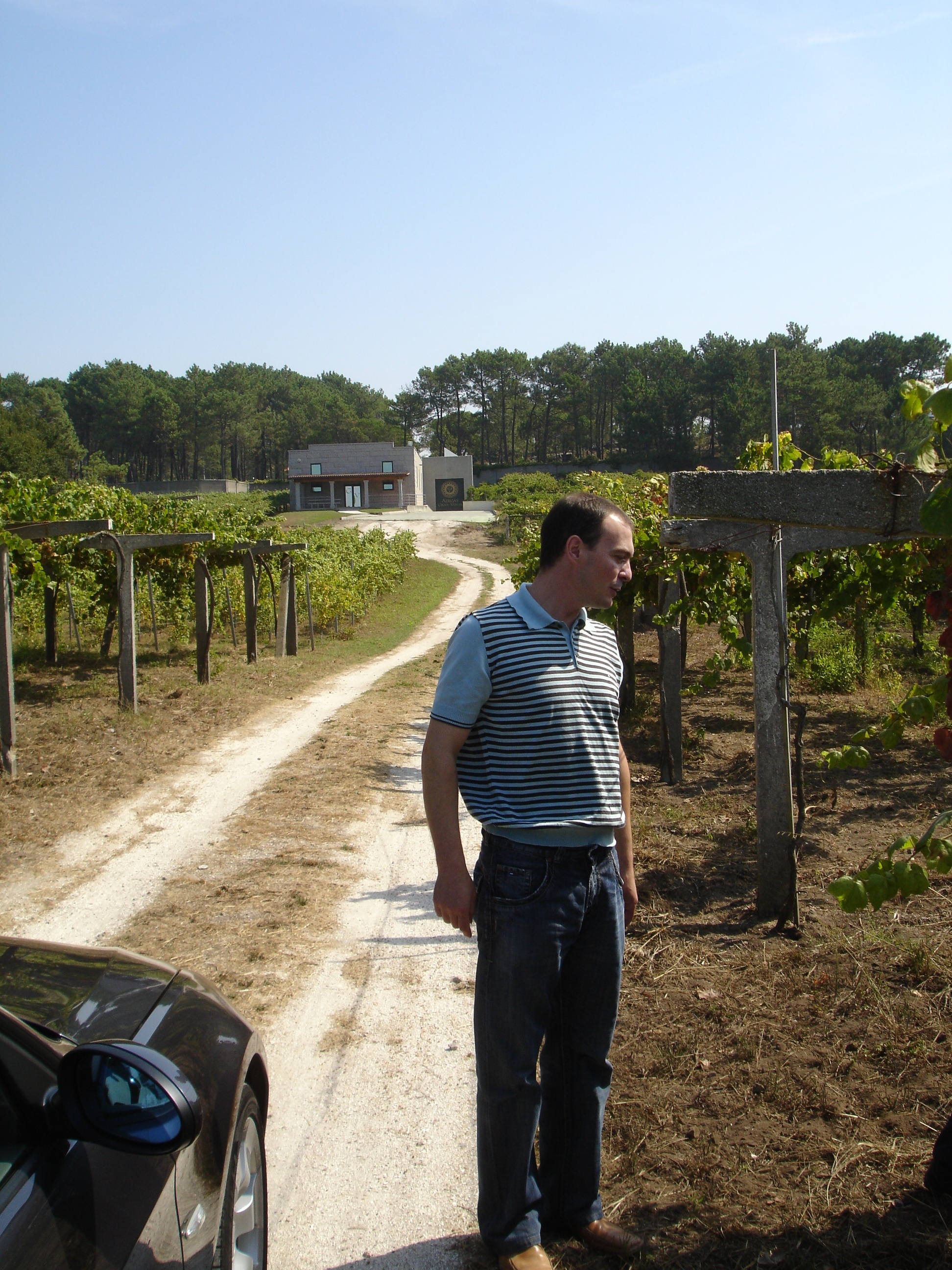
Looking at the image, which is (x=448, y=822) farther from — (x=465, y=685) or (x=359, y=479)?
(x=359, y=479)

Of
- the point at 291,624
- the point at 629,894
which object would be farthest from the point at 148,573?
the point at 629,894

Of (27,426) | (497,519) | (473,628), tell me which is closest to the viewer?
(473,628)

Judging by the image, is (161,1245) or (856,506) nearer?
(161,1245)

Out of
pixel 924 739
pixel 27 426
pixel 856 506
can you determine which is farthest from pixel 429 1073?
pixel 27 426

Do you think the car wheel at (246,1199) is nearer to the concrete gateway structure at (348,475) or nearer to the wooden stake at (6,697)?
the wooden stake at (6,697)

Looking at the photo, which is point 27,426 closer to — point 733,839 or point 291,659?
point 291,659

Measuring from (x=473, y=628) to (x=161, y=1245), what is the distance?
58.9 inches

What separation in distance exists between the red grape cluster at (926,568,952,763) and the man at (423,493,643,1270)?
0.89 metres

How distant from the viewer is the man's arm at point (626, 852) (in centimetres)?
275

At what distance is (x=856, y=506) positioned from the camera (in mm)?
3990

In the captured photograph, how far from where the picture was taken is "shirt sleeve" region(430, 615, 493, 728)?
2469mm

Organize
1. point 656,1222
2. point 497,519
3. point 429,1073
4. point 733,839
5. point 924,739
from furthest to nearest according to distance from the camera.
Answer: point 497,519 < point 924,739 < point 733,839 < point 429,1073 < point 656,1222

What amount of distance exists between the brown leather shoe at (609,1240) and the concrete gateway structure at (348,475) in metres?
67.0

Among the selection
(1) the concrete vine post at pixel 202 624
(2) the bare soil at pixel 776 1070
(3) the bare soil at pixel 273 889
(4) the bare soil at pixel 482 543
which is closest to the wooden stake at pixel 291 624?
(1) the concrete vine post at pixel 202 624
